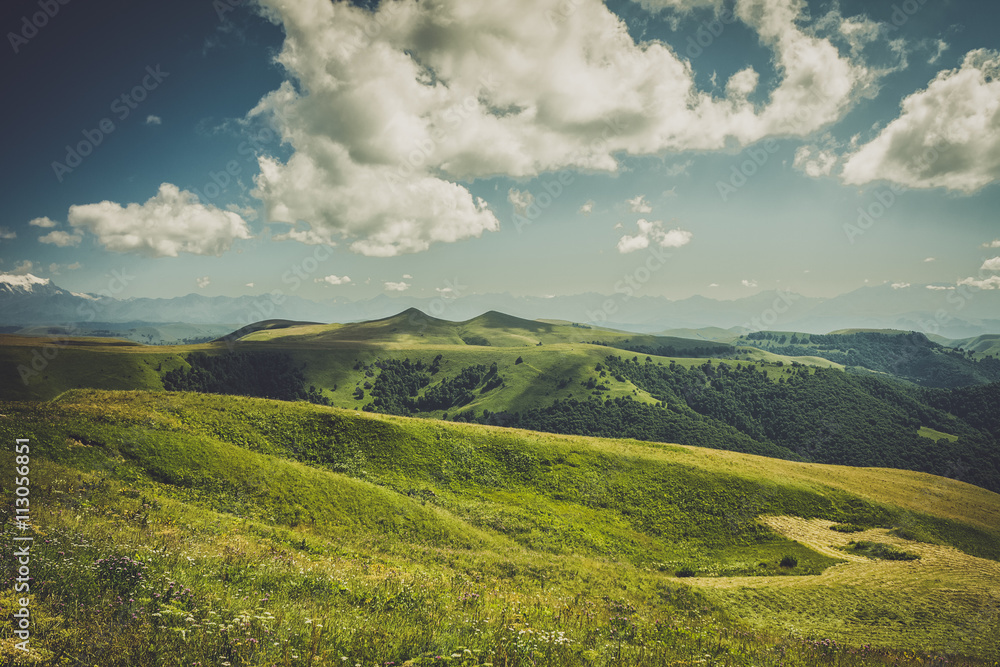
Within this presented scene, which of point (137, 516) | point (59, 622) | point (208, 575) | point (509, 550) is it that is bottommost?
point (509, 550)

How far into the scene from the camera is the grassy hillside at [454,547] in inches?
371

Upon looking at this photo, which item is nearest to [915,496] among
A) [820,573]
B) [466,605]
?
[820,573]

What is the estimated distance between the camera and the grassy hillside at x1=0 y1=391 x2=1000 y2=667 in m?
9.43

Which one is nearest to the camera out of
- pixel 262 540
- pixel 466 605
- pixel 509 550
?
pixel 466 605

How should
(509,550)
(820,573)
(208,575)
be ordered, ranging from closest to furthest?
(208,575)
(509,550)
(820,573)

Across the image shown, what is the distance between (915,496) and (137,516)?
86.2 metres

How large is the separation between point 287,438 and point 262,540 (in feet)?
82.5

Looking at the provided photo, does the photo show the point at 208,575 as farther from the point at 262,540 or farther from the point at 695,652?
the point at 695,652

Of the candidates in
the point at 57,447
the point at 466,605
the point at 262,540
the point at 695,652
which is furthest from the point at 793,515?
the point at 57,447

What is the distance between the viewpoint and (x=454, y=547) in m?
30.5

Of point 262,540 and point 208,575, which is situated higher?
point 208,575

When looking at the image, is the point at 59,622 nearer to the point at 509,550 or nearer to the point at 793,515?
the point at 509,550

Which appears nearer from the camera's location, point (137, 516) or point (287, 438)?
point (137, 516)

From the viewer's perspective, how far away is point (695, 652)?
41.5 ft
